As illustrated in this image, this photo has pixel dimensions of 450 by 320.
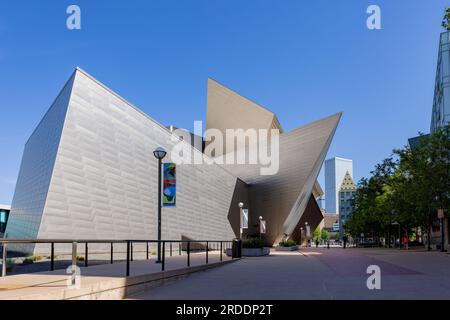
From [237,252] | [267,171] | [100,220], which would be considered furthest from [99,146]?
[267,171]

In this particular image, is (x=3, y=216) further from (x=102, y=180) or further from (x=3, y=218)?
(x=102, y=180)

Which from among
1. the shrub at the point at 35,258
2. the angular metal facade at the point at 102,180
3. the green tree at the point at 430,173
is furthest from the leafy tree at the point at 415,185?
the shrub at the point at 35,258

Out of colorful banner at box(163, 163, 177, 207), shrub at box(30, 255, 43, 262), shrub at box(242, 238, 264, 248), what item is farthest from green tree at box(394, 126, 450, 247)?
shrub at box(30, 255, 43, 262)

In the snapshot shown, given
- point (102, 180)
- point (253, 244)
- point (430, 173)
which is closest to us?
point (102, 180)

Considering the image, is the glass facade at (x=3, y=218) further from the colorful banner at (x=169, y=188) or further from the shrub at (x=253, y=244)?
the colorful banner at (x=169, y=188)

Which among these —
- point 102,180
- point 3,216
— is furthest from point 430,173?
point 3,216

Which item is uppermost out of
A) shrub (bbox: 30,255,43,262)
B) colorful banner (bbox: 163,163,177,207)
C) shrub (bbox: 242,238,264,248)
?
colorful banner (bbox: 163,163,177,207)

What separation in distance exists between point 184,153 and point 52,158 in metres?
14.8

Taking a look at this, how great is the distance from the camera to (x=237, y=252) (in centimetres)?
2469

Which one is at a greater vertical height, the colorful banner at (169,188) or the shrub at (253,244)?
the colorful banner at (169,188)

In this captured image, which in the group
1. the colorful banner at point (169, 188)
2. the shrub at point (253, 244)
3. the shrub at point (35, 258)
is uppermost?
the colorful banner at point (169, 188)

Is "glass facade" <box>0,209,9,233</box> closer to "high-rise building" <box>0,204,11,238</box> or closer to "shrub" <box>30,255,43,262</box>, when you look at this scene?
"high-rise building" <box>0,204,11,238</box>

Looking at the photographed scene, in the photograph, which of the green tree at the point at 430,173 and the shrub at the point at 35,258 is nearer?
the shrub at the point at 35,258
